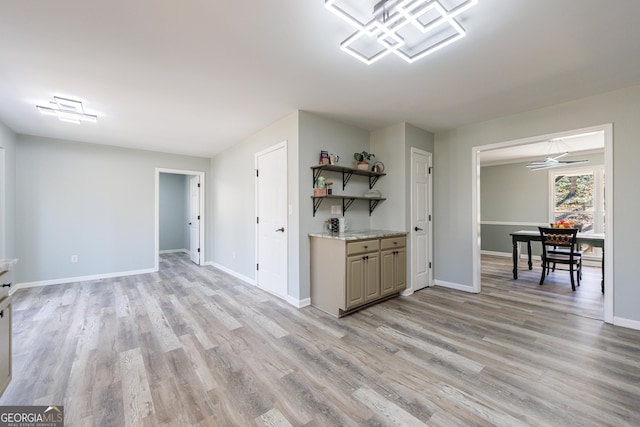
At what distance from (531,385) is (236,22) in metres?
3.22

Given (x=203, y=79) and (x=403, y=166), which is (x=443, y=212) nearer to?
(x=403, y=166)

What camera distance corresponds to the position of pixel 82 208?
462cm

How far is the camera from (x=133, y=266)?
Result: 5086 millimetres

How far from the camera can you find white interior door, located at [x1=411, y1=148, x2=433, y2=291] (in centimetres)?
384

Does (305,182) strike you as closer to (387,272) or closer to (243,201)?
(387,272)

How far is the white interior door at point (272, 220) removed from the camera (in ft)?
11.6

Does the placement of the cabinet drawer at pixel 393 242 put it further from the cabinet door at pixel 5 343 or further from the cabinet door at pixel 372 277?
the cabinet door at pixel 5 343

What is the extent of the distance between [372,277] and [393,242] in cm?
60

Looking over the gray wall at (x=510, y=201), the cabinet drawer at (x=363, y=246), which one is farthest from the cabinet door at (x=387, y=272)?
the gray wall at (x=510, y=201)

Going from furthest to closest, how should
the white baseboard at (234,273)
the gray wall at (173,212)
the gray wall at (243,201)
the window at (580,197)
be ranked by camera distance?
the gray wall at (173,212) → the window at (580,197) → the white baseboard at (234,273) → the gray wall at (243,201)

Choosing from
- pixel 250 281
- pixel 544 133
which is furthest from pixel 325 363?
pixel 544 133

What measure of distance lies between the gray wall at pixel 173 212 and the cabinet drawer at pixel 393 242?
6.13 metres

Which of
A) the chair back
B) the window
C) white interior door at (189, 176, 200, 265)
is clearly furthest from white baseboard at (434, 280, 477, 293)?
white interior door at (189, 176, 200, 265)

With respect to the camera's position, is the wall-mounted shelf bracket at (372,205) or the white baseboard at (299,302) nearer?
the white baseboard at (299,302)
